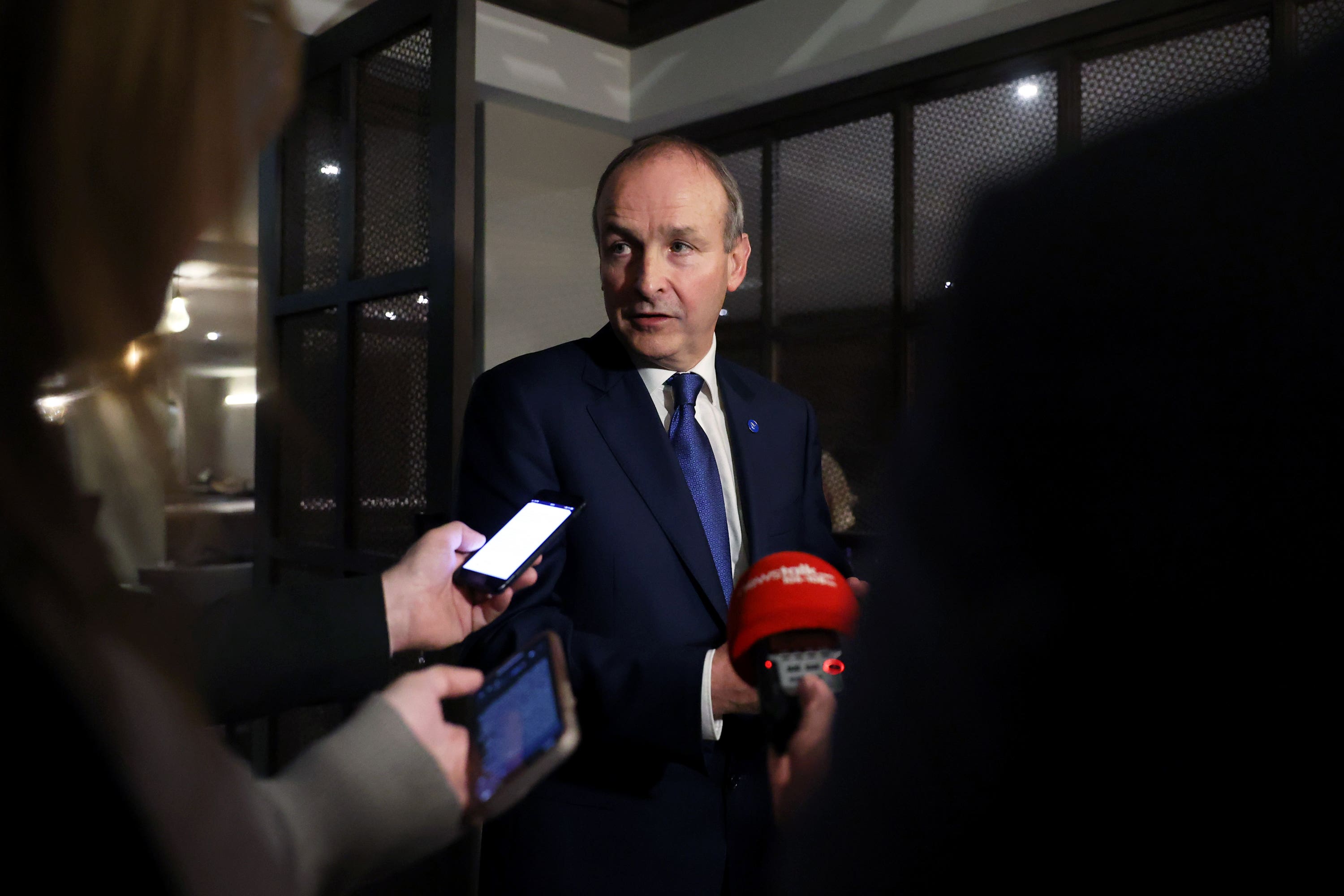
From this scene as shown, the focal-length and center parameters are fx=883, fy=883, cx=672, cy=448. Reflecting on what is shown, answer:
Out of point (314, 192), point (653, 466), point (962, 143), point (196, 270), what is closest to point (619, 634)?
point (653, 466)

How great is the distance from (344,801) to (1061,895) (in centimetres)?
49

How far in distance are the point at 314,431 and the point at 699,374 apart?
1267mm

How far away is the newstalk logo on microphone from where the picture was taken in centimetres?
85

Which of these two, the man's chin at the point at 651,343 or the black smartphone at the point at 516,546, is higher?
the man's chin at the point at 651,343

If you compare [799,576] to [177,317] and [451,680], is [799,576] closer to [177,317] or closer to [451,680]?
[451,680]

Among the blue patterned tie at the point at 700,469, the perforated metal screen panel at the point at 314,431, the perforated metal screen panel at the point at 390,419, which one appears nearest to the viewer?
the blue patterned tie at the point at 700,469

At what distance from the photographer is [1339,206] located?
37 centimetres

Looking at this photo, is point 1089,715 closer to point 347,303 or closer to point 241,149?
point 241,149

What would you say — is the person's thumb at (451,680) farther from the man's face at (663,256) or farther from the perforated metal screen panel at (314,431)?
the perforated metal screen panel at (314,431)

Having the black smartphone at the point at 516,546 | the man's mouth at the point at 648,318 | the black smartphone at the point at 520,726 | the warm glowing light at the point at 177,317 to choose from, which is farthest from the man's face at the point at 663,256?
the warm glowing light at the point at 177,317

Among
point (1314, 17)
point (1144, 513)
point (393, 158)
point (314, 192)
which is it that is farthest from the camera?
point (314, 192)

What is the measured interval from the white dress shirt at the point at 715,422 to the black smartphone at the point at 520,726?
2.29ft

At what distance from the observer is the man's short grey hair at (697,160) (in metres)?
1.64

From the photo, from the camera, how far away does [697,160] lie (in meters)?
1.65
